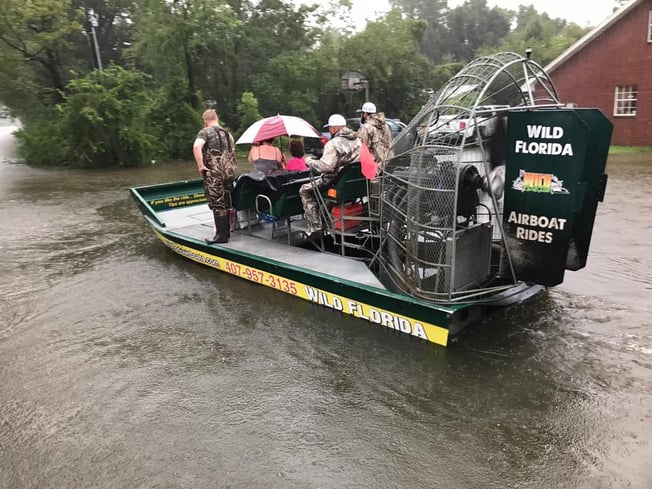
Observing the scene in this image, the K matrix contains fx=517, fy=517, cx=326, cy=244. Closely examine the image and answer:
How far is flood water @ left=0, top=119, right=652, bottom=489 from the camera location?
3.48 meters

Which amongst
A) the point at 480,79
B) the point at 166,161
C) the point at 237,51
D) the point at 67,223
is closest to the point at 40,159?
the point at 166,161

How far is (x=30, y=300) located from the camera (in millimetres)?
6586

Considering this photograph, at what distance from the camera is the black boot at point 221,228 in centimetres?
716

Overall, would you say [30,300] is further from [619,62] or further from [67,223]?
[619,62]

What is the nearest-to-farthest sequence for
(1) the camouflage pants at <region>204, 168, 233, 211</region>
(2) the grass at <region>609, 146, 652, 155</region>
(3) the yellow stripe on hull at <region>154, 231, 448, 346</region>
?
(3) the yellow stripe on hull at <region>154, 231, 448, 346</region>
(1) the camouflage pants at <region>204, 168, 233, 211</region>
(2) the grass at <region>609, 146, 652, 155</region>

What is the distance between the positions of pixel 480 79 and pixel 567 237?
1.64 m

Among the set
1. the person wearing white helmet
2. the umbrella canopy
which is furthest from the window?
the umbrella canopy

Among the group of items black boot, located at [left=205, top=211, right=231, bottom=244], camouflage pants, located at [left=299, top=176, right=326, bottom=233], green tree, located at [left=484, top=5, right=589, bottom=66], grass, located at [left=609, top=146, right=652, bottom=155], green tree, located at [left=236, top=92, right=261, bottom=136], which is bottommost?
grass, located at [left=609, top=146, right=652, bottom=155]

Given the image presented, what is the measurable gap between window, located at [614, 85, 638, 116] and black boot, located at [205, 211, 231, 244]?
65.0ft

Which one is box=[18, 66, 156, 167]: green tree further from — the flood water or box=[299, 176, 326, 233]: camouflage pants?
box=[299, 176, 326, 233]: camouflage pants

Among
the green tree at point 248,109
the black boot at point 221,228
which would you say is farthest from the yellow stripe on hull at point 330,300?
the green tree at point 248,109

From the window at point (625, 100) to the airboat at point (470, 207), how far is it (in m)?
18.9

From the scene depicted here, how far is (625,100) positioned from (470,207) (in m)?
20.3

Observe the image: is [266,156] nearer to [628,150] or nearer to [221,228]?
[221,228]
